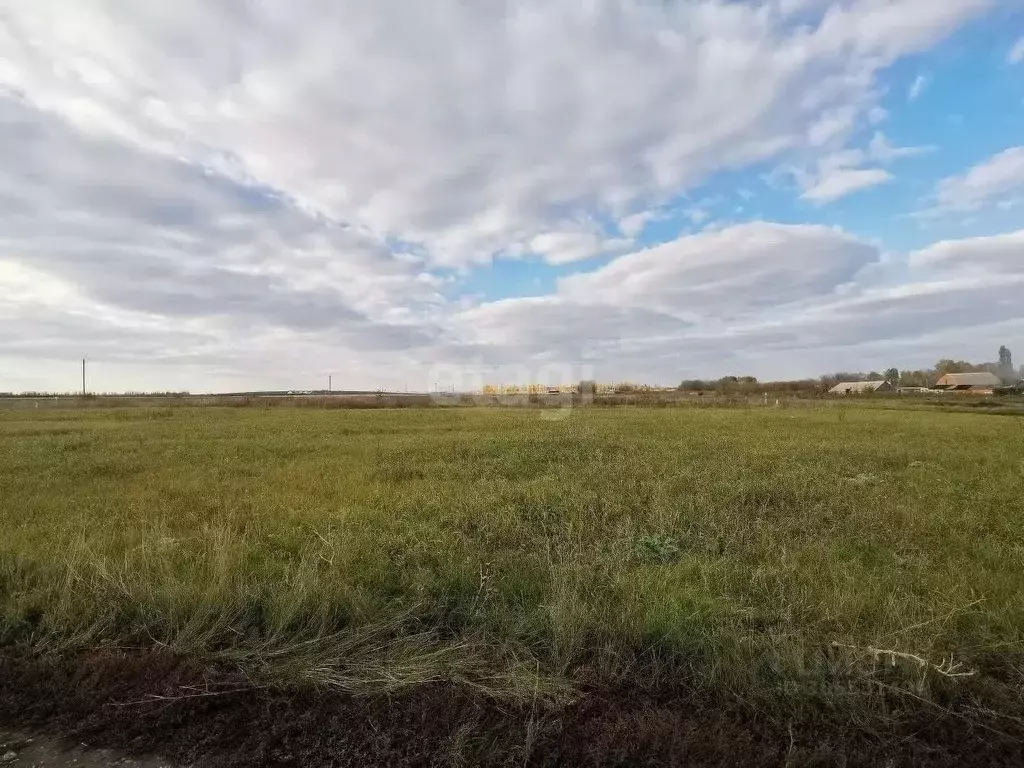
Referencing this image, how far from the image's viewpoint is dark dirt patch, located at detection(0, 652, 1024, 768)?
275 cm

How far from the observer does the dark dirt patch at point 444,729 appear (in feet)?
9.04

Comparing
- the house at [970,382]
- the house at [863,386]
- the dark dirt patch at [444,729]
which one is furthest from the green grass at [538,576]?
the house at [863,386]

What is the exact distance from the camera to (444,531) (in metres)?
6.91

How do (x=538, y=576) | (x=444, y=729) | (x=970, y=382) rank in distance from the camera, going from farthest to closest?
1. (x=970, y=382)
2. (x=538, y=576)
3. (x=444, y=729)

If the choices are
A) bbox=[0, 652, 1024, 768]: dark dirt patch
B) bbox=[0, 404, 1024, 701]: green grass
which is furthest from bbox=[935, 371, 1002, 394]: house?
bbox=[0, 652, 1024, 768]: dark dirt patch

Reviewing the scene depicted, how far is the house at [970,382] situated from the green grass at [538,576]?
3446 inches

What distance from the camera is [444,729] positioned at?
9.70 feet

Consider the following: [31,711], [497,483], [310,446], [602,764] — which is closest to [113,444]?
[310,446]

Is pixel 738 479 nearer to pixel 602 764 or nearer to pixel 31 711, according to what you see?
pixel 602 764

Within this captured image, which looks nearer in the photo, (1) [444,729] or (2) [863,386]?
(1) [444,729]

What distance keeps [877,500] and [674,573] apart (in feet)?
17.9

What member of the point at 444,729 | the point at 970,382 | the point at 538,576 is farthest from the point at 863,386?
the point at 444,729

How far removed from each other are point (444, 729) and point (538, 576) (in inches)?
91.4

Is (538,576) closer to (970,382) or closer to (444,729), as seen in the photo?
(444,729)
